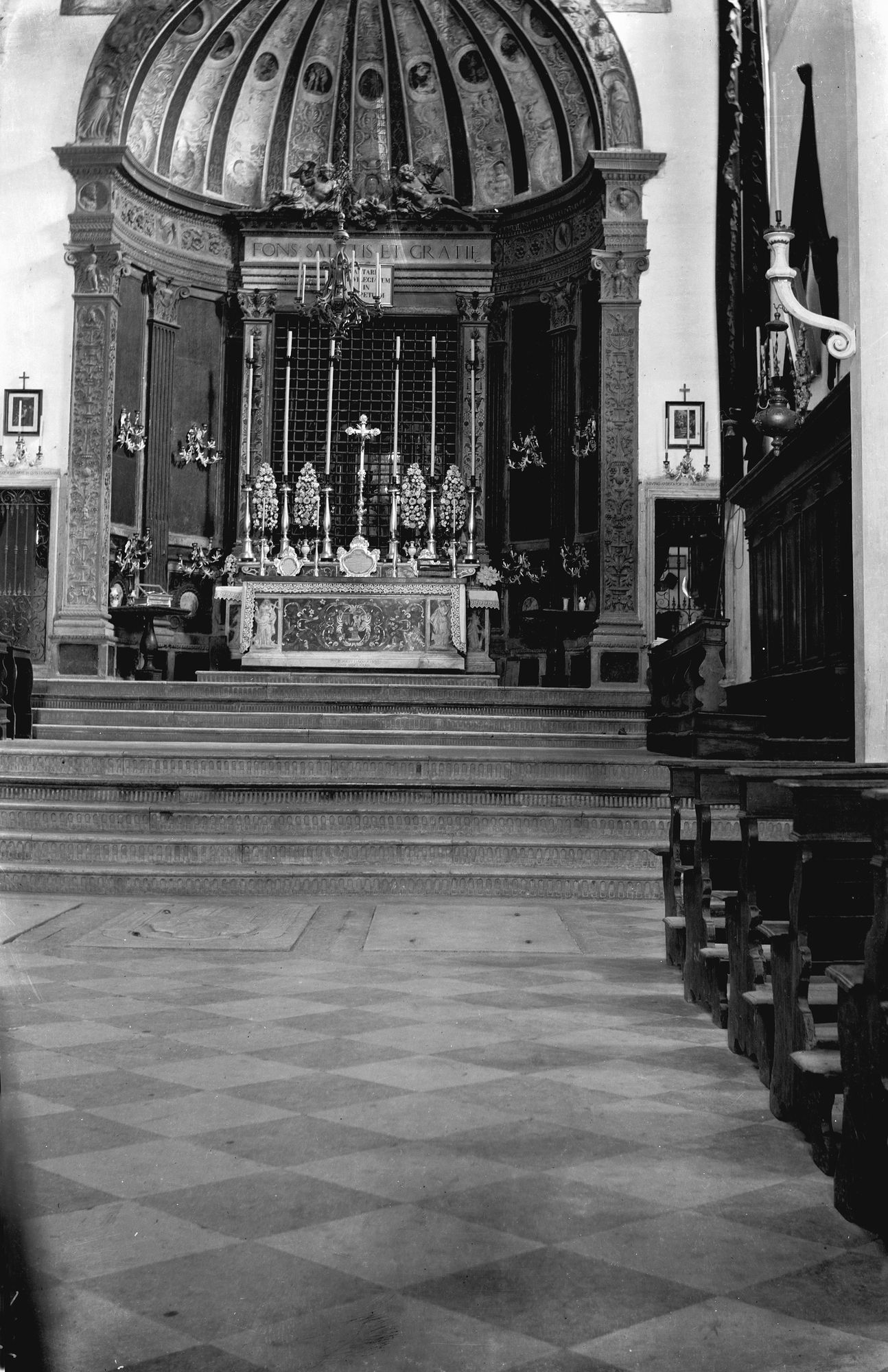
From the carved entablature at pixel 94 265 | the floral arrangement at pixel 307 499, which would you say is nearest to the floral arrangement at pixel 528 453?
the floral arrangement at pixel 307 499

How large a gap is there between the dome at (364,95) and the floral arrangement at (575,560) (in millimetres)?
4315

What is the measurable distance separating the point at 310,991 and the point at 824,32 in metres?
7.98

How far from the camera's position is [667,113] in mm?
13562

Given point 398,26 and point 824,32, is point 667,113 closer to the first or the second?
point 398,26

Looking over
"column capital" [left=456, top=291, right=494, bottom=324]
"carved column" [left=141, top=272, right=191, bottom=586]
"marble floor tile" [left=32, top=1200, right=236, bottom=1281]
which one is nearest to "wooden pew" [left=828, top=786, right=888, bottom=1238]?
"marble floor tile" [left=32, top=1200, right=236, bottom=1281]

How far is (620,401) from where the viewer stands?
44.1ft

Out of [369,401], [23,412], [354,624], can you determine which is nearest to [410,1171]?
[354,624]

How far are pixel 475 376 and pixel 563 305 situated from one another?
1309mm

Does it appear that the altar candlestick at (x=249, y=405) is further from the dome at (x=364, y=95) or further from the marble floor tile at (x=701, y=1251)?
the marble floor tile at (x=701, y=1251)

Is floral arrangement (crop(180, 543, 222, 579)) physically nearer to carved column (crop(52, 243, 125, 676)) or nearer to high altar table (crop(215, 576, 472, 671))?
carved column (crop(52, 243, 125, 676))

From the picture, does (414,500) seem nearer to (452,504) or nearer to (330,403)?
(452,504)

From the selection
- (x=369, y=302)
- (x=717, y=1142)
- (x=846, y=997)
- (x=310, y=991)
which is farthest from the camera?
(x=369, y=302)

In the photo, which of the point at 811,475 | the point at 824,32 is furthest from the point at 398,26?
the point at 811,475

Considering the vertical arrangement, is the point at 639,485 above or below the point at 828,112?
below
